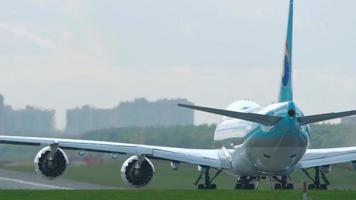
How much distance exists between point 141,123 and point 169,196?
36570 mm

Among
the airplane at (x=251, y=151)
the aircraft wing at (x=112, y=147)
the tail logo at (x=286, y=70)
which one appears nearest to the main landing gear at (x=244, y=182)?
the airplane at (x=251, y=151)

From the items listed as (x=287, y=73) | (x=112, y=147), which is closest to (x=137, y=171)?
(x=112, y=147)

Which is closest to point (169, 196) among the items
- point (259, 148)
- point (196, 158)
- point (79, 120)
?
point (259, 148)

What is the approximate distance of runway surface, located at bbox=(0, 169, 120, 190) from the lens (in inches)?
2105

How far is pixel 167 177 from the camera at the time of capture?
205 ft

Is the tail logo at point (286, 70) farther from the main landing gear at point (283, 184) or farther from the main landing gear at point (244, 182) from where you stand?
the main landing gear at point (244, 182)

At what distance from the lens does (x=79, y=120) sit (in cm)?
6825

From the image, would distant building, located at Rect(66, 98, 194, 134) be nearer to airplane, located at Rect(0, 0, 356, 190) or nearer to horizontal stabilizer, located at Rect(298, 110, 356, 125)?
airplane, located at Rect(0, 0, 356, 190)

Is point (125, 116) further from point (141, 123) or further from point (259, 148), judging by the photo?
point (259, 148)

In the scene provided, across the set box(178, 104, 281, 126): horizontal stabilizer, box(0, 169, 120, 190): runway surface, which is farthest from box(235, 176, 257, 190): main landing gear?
box(178, 104, 281, 126): horizontal stabilizer

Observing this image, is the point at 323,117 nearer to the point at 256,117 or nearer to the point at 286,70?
the point at 256,117

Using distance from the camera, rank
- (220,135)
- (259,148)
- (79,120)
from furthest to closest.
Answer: (79,120)
(220,135)
(259,148)

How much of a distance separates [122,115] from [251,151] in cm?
2286

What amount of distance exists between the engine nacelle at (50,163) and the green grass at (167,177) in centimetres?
928
